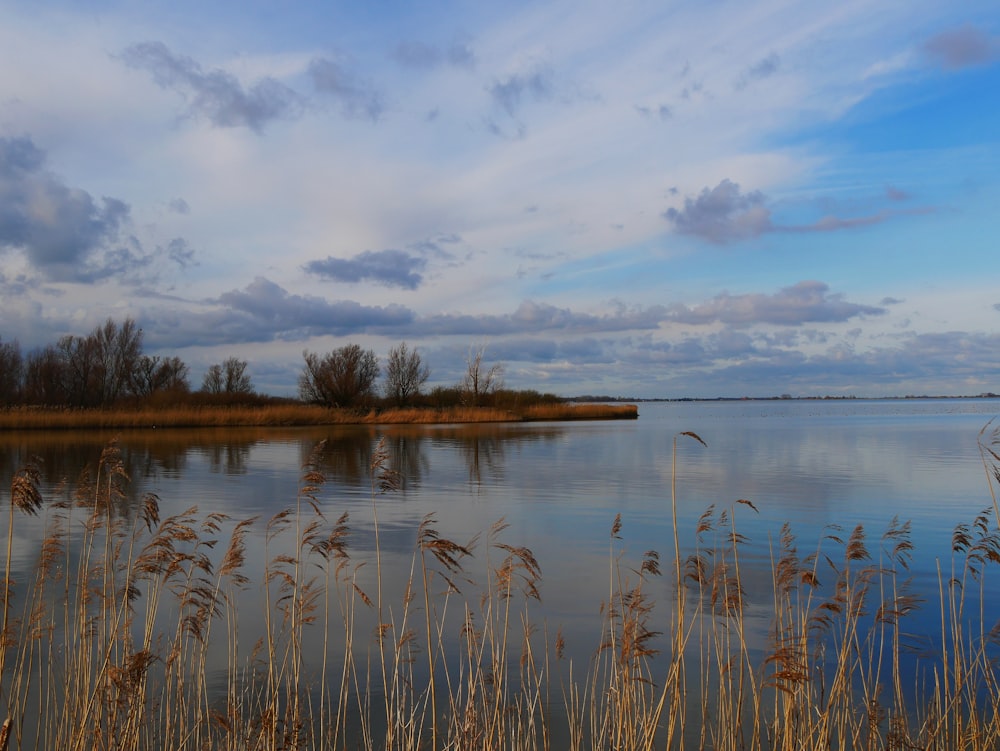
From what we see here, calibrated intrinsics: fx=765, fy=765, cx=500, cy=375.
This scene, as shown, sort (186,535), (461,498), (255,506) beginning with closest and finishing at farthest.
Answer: (186,535)
(255,506)
(461,498)

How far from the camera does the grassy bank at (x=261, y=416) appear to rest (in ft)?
98.0

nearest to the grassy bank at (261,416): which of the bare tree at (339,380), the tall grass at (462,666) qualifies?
the bare tree at (339,380)

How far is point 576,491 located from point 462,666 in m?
8.85

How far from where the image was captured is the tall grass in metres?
3.30

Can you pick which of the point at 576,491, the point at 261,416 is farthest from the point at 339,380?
the point at 576,491

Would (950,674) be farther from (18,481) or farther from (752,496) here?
(752,496)

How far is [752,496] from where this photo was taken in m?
11.5

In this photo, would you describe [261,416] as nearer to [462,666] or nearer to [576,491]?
[576,491]

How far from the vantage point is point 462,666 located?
3.92m

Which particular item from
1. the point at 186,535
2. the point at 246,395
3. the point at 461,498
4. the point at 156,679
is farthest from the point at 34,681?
the point at 246,395

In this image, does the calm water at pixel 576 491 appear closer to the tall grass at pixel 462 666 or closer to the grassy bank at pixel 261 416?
the tall grass at pixel 462 666

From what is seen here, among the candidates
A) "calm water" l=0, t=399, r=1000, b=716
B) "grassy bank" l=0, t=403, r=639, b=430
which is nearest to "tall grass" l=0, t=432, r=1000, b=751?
"calm water" l=0, t=399, r=1000, b=716

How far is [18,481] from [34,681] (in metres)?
1.92

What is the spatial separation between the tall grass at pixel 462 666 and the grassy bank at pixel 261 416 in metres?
27.3
